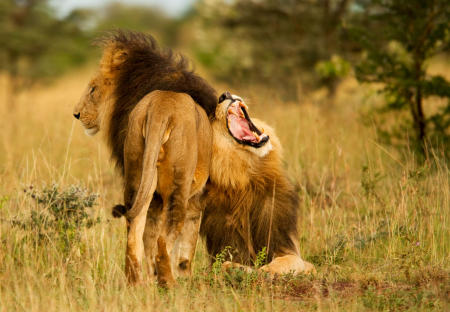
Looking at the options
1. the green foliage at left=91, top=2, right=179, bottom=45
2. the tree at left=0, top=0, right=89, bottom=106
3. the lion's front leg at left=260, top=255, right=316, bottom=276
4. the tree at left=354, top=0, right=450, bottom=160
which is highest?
the green foliage at left=91, top=2, right=179, bottom=45

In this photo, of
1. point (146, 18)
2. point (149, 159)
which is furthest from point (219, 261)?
point (146, 18)

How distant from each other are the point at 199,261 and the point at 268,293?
122cm

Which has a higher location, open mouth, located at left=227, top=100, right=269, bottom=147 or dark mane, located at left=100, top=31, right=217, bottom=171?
dark mane, located at left=100, top=31, right=217, bottom=171

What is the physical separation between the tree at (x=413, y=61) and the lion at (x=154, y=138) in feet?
11.3

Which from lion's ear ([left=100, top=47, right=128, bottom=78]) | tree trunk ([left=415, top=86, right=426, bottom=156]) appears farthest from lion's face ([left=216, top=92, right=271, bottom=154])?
tree trunk ([left=415, top=86, right=426, bottom=156])

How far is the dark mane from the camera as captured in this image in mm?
4180

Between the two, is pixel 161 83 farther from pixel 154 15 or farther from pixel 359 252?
pixel 154 15

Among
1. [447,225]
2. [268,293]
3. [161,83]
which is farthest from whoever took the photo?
[447,225]

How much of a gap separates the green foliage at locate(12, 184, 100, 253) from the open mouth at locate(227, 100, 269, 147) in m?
1.07

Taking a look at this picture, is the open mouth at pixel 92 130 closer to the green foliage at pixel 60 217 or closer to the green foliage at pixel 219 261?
the green foliage at pixel 60 217

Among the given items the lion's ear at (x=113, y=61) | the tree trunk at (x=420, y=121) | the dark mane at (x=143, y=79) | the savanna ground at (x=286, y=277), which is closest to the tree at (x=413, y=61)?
→ the tree trunk at (x=420, y=121)

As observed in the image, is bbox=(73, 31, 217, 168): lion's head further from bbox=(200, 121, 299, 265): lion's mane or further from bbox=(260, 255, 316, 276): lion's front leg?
bbox=(260, 255, 316, 276): lion's front leg

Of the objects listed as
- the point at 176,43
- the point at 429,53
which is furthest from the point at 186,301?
the point at 176,43

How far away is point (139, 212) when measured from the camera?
3.44 meters
